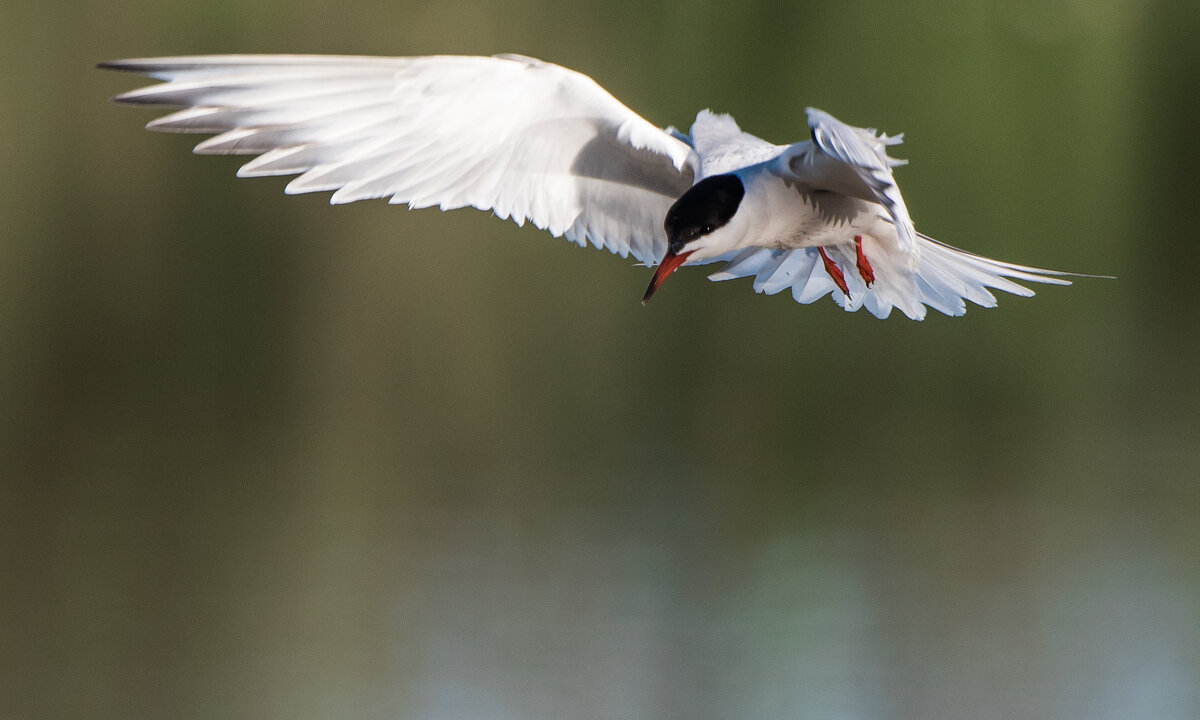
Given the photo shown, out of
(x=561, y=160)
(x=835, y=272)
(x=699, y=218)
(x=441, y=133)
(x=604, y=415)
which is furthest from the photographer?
(x=604, y=415)

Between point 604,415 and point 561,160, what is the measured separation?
7.48ft

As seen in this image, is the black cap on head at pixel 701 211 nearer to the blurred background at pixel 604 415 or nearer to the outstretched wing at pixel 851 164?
the outstretched wing at pixel 851 164

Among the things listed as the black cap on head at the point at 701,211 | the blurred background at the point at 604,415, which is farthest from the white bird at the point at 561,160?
the blurred background at the point at 604,415

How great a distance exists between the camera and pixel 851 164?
211cm

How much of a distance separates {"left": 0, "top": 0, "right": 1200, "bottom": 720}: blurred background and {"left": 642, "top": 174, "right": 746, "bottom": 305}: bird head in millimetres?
1147

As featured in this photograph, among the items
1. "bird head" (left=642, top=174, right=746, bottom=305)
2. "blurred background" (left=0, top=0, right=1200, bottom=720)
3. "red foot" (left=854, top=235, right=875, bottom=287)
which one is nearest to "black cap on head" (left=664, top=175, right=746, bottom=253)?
"bird head" (left=642, top=174, right=746, bottom=305)

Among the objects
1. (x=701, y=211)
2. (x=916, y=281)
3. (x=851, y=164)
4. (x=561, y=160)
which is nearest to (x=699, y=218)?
(x=701, y=211)

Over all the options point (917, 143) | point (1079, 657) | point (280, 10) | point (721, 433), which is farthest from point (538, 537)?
point (280, 10)

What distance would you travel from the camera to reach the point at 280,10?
730 centimetres

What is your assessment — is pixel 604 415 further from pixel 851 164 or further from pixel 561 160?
pixel 851 164

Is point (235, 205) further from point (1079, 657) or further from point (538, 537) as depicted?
point (1079, 657)

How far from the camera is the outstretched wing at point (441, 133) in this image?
7.23ft

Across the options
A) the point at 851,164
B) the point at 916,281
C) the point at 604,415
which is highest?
the point at 851,164

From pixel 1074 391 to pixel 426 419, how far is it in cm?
221
